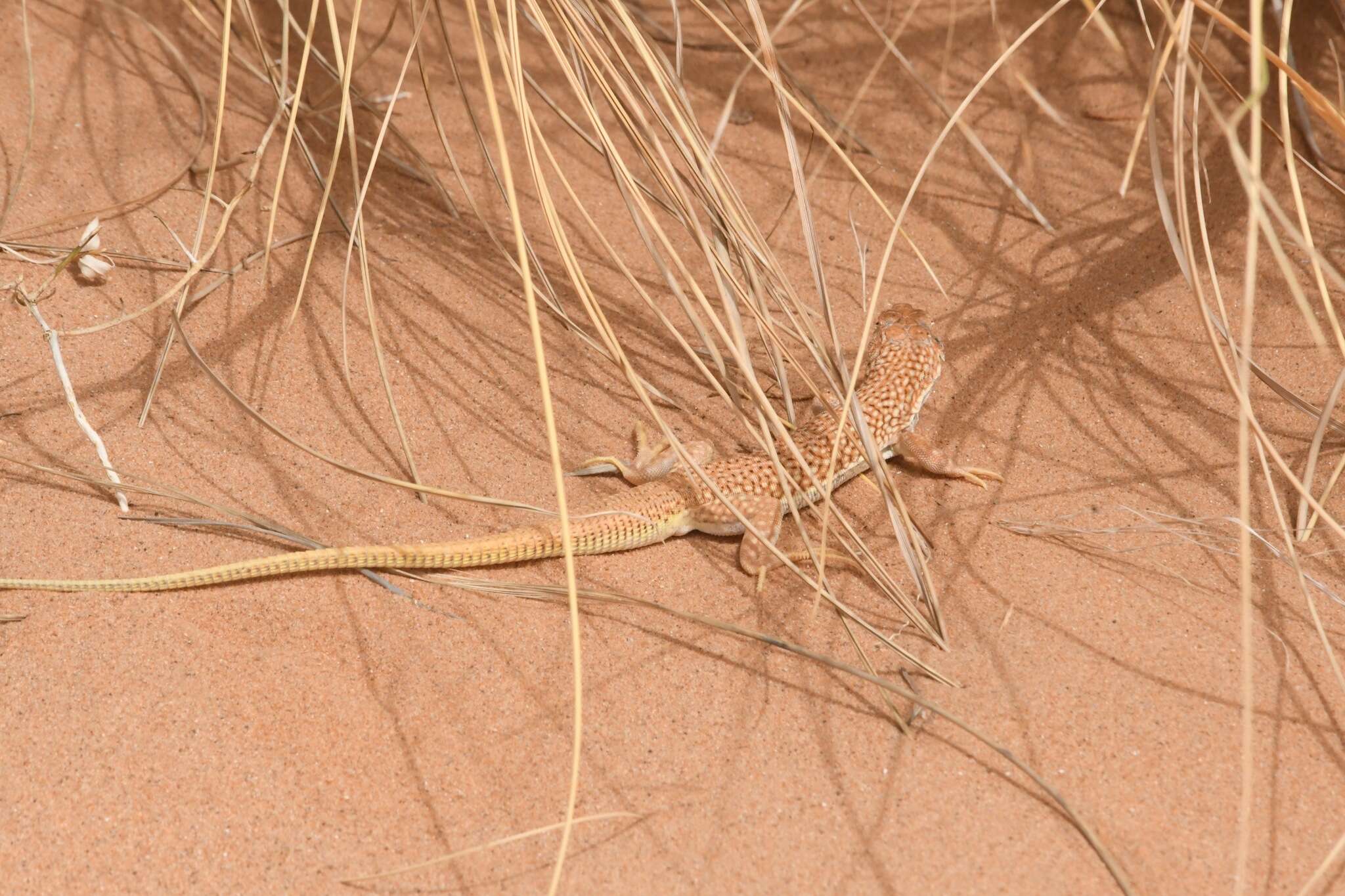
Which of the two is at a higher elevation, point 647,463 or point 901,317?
point 901,317

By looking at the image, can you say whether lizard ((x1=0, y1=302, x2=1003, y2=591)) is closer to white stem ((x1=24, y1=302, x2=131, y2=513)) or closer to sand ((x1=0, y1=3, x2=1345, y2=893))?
sand ((x1=0, y1=3, x2=1345, y2=893))

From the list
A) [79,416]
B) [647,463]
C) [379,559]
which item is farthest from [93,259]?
[647,463]

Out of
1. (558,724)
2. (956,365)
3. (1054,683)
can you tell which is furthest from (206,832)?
(956,365)

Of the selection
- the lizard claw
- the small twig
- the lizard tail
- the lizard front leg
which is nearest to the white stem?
the small twig

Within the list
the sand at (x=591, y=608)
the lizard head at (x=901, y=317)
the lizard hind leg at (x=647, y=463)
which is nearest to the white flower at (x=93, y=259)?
the sand at (x=591, y=608)

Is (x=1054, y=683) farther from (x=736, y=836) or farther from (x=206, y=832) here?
(x=206, y=832)

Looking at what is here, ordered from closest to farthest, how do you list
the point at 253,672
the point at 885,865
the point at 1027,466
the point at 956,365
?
the point at 885,865 < the point at 253,672 < the point at 1027,466 < the point at 956,365

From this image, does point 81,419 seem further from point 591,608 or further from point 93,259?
point 591,608
